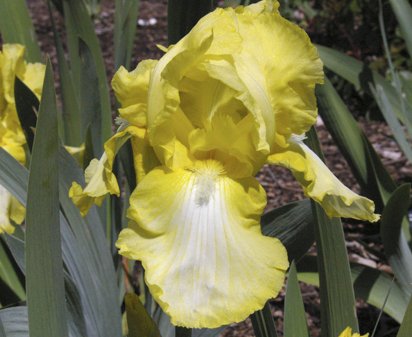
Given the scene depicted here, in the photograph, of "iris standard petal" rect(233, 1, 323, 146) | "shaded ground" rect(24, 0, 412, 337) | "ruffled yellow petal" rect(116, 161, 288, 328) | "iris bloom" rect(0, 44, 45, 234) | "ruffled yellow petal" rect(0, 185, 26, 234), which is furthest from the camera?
"shaded ground" rect(24, 0, 412, 337)

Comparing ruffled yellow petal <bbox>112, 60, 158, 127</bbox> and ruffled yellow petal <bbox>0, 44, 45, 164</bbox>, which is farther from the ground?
ruffled yellow petal <bbox>112, 60, 158, 127</bbox>

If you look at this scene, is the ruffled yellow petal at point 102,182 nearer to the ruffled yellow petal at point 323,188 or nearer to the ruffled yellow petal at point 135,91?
the ruffled yellow petal at point 135,91

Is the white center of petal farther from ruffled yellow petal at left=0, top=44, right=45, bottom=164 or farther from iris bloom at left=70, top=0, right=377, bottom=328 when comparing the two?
ruffled yellow petal at left=0, top=44, right=45, bottom=164

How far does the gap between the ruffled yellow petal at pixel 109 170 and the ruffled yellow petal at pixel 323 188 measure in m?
0.18

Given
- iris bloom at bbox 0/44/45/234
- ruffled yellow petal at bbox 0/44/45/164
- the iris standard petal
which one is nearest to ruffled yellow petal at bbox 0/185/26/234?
iris bloom at bbox 0/44/45/234

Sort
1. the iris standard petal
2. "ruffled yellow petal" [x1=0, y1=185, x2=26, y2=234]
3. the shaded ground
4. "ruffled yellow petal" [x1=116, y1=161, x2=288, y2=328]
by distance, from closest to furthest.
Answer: "ruffled yellow petal" [x1=116, y1=161, x2=288, y2=328] < the iris standard petal < "ruffled yellow petal" [x1=0, y1=185, x2=26, y2=234] < the shaded ground

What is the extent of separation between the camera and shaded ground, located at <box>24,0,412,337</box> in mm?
2049

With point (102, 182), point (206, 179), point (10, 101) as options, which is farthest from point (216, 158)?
point (10, 101)

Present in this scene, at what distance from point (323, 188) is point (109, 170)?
0.95 ft

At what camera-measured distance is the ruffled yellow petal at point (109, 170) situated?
0.99 meters

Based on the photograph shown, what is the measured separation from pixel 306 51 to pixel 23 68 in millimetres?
860

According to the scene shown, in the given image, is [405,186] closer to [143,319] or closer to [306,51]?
[306,51]

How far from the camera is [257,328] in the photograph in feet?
3.91

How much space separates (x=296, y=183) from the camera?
9.02 feet
